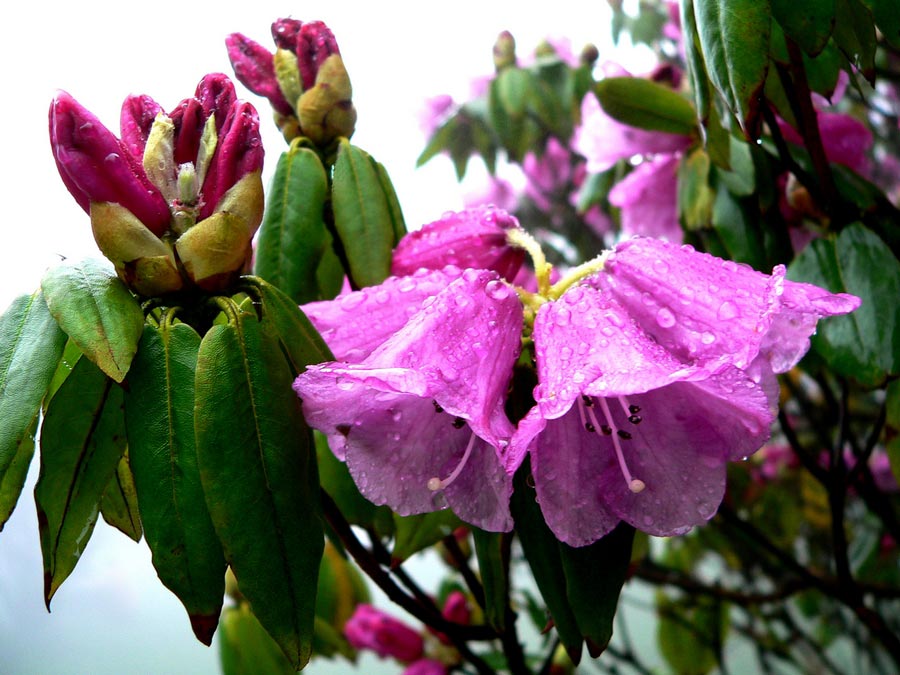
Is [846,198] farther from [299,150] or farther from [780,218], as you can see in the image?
[299,150]

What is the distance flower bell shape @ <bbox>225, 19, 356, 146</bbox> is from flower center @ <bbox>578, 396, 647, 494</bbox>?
13.7 inches

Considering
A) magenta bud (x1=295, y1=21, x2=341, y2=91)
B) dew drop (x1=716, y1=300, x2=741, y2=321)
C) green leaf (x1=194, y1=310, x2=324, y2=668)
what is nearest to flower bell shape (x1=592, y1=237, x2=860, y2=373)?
dew drop (x1=716, y1=300, x2=741, y2=321)

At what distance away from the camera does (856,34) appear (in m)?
0.55

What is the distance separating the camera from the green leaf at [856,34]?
A: 1.77ft

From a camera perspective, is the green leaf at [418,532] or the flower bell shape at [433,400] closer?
the flower bell shape at [433,400]

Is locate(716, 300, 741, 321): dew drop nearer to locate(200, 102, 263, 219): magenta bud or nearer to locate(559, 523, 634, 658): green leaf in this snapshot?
locate(559, 523, 634, 658): green leaf

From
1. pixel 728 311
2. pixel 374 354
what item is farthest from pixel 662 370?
pixel 374 354

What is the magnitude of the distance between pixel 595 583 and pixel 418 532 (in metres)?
0.20

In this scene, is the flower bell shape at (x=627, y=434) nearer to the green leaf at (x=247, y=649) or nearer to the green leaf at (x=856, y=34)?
the green leaf at (x=856, y=34)

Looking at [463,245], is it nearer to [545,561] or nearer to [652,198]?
[545,561]

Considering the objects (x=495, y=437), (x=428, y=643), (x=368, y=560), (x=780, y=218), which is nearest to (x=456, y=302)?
(x=495, y=437)

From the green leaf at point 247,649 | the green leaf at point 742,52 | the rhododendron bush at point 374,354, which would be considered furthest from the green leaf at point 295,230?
the green leaf at point 247,649

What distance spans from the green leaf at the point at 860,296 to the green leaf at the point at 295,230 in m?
0.43

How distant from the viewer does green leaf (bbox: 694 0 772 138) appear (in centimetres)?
46
